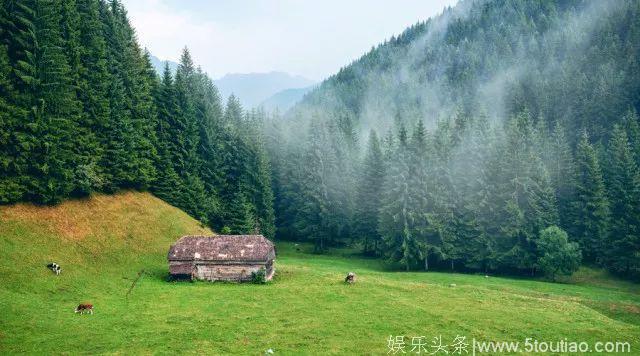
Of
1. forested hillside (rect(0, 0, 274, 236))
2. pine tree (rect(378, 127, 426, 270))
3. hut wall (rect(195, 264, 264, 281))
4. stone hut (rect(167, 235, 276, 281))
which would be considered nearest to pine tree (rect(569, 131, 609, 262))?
pine tree (rect(378, 127, 426, 270))

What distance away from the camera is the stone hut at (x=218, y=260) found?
165 feet

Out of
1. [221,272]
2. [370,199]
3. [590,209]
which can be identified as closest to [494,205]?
[590,209]

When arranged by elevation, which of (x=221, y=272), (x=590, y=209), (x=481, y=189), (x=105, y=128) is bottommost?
(x=221, y=272)

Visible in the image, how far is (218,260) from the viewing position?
51.0 metres

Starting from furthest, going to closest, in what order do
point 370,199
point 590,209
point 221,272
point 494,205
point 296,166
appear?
1. point 296,166
2. point 370,199
3. point 590,209
4. point 494,205
5. point 221,272

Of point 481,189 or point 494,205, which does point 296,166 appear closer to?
point 481,189

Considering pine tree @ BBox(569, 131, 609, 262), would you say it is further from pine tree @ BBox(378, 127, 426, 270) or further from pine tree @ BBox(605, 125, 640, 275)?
pine tree @ BBox(378, 127, 426, 270)

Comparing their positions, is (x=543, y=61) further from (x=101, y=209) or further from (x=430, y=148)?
(x=101, y=209)

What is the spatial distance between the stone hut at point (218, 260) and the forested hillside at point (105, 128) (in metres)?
15.3

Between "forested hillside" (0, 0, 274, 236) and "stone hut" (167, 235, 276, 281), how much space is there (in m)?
15.3

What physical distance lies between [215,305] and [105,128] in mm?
33823

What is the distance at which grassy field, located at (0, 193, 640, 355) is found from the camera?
1226 inches

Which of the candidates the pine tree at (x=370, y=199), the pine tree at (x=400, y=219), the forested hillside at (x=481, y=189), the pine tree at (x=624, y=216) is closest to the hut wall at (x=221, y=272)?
the pine tree at (x=400, y=219)

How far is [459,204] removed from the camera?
7775cm
